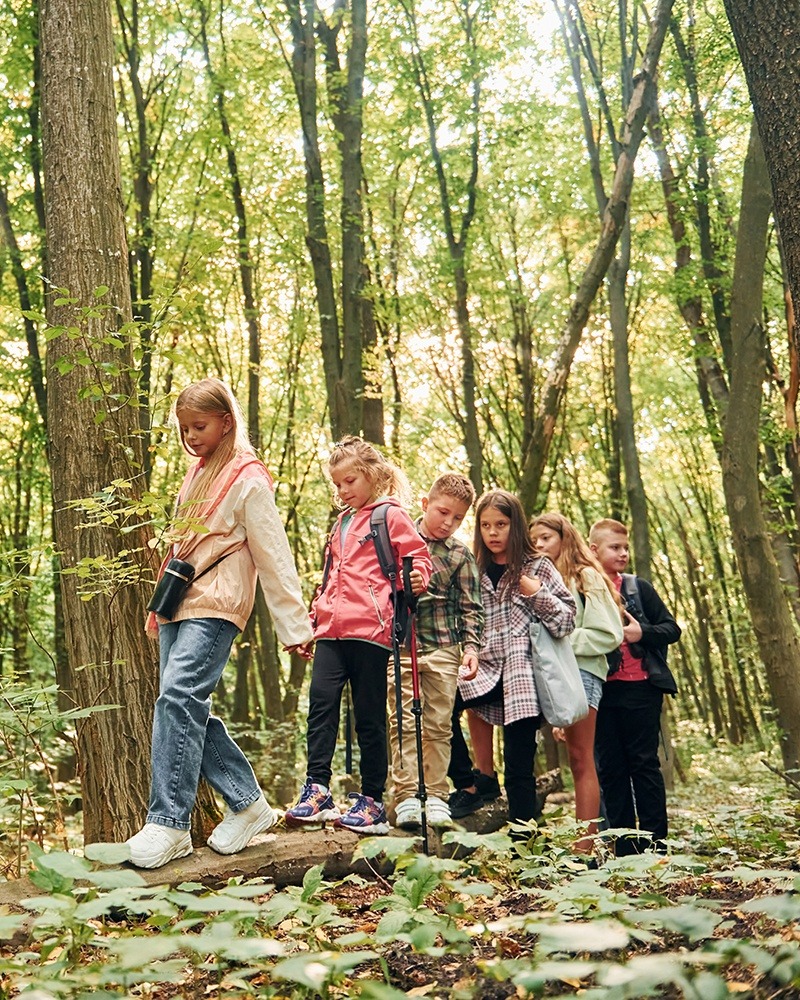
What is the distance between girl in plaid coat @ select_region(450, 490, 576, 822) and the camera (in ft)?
17.3

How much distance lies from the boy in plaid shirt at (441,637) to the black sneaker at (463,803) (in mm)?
409

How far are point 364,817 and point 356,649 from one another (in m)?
0.82

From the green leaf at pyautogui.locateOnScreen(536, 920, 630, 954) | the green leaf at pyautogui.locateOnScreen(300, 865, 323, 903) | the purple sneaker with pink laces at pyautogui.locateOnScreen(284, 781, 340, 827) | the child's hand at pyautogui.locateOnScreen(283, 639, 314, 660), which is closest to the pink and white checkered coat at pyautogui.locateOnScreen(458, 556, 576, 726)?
the purple sneaker with pink laces at pyautogui.locateOnScreen(284, 781, 340, 827)

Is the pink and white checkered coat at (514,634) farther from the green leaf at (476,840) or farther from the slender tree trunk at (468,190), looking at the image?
the slender tree trunk at (468,190)

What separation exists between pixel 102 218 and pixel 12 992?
3457 mm

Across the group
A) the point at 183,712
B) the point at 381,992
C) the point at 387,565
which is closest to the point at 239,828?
the point at 183,712

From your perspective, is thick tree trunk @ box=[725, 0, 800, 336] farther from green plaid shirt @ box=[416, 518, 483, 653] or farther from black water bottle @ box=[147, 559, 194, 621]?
black water bottle @ box=[147, 559, 194, 621]

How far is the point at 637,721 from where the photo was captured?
590 cm

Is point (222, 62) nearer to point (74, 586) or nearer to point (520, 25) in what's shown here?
point (520, 25)

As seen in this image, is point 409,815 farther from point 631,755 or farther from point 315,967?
point 315,967

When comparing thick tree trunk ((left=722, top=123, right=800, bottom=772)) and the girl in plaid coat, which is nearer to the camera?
the girl in plaid coat

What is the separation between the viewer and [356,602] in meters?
4.96

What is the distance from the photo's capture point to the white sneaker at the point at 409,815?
4.82 metres

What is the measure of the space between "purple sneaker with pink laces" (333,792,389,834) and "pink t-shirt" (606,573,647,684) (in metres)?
1.88
